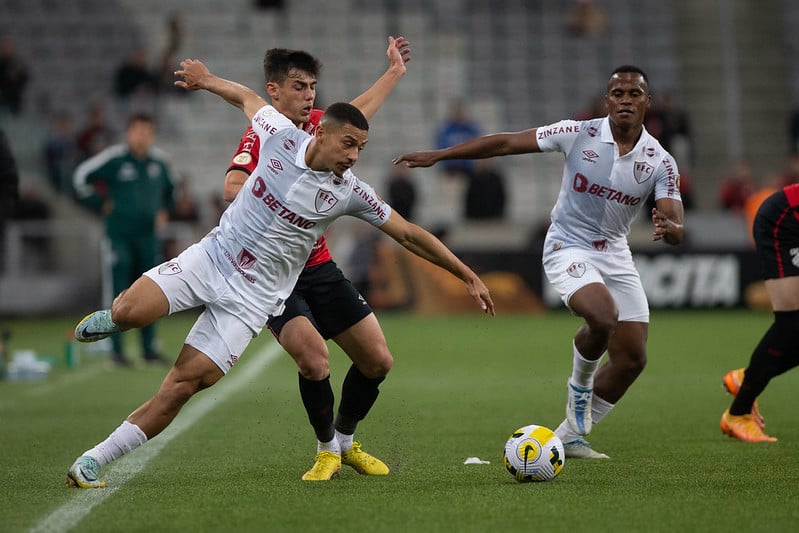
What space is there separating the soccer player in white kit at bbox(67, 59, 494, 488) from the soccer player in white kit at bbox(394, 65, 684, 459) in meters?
1.11

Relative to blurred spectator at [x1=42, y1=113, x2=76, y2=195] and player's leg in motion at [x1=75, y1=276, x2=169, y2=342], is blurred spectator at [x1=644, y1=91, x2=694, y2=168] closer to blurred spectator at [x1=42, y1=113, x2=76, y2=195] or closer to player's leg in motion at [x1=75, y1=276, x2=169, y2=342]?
blurred spectator at [x1=42, y1=113, x2=76, y2=195]

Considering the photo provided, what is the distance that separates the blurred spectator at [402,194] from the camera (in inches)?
832

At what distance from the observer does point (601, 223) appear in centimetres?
777

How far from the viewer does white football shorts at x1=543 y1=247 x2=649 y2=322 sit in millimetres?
7668

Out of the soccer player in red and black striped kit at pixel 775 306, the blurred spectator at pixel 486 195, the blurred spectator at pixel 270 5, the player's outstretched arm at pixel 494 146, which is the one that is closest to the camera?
the player's outstretched arm at pixel 494 146

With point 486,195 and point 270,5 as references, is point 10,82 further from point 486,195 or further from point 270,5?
point 486,195

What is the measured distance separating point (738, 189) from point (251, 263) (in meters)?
17.7

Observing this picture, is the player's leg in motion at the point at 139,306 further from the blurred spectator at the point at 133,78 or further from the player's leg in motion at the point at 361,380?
the blurred spectator at the point at 133,78

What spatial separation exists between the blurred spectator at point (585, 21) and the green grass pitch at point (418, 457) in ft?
45.8

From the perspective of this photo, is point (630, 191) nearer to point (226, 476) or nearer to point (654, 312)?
point (226, 476)

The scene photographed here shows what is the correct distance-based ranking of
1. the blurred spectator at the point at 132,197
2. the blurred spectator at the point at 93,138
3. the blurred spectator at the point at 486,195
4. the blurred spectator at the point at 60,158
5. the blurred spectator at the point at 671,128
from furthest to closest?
the blurred spectator at the point at 60,158
the blurred spectator at the point at 93,138
the blurred spectator at the point at 486,195
the blurred spectator at the point at 671,128
the blurred spectator at the point at 132,197

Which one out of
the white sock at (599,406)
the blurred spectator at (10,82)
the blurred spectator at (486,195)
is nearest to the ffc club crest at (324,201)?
the white sock at (599,406)

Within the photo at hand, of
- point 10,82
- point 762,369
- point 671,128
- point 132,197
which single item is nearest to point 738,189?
point 671,128

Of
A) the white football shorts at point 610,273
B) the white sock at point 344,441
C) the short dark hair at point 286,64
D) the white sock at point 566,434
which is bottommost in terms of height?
the white sock at point 566,434
